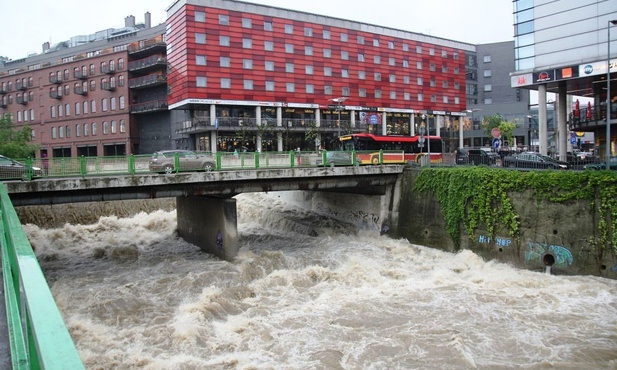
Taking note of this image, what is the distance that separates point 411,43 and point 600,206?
5448 cm

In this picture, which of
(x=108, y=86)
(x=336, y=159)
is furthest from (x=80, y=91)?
(x=336, y=159)

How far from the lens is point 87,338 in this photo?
1360 cm

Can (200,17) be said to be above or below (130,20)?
below

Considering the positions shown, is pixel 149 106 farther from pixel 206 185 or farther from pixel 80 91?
pixel 206 185

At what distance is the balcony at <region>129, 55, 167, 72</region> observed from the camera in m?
58.7

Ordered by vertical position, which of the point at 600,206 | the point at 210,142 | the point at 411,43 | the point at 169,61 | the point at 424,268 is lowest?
the point at 424,268

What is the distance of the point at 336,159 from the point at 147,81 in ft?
137

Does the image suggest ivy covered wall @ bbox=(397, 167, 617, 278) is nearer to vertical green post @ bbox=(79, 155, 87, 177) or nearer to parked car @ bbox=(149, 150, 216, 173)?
parked car @ bbox=(149, 150, 216, 173)

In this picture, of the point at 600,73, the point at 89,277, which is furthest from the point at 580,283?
the point at 600,73

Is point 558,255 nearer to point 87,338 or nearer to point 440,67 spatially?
point 87,338

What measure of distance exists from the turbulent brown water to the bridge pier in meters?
0.71

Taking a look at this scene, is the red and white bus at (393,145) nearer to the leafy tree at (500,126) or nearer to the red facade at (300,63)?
the red facade at (300,63)

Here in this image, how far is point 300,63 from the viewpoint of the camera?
193 ft

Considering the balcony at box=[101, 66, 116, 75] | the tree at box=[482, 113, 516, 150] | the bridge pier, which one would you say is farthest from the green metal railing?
the tree at box=[482, 113, 516, 150]
